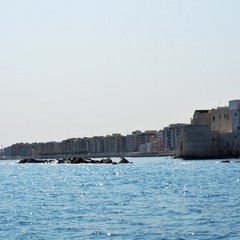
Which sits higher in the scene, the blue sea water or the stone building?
the stone building

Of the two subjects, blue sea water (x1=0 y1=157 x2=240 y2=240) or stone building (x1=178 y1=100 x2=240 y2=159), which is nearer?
blue sea water (x1=0 y1=157 x2=240 y2=240)

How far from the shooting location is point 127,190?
43.8 m

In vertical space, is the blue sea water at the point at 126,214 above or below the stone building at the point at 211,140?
below

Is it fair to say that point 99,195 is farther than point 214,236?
Yes

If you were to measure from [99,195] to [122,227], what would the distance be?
1526 centimetres

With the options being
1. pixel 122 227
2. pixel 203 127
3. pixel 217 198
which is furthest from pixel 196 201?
pixel 203 127

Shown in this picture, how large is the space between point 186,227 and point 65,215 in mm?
6602

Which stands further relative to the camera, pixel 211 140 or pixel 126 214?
pixel 211 140

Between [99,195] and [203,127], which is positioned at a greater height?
[203,127]

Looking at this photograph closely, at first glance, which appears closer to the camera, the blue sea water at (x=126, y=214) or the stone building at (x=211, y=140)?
the blue sea water at (x=126, y=214)

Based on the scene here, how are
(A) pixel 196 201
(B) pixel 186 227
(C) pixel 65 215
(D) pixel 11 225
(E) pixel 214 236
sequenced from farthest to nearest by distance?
1. (A) pixel 196 201
2. (C) pixel 65 215
3. (D) pixel 11 225
4. (B) pixel 186 227
5. (E) pixel 214 236

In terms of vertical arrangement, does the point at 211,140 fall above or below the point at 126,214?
above

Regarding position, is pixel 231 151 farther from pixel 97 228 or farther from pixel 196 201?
pixel 97 228

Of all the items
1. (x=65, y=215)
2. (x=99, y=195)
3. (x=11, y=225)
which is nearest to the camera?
(x=11, y=225)
